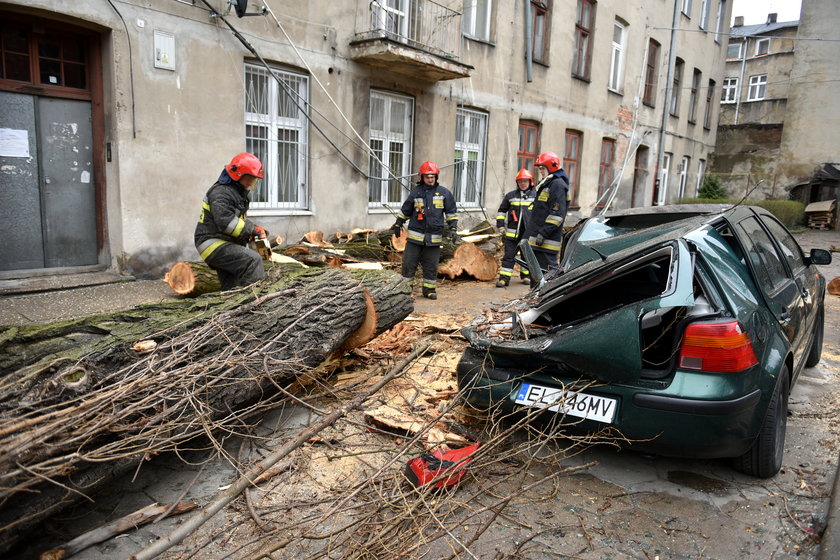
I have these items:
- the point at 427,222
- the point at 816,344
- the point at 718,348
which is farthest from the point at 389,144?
the point at 718,348

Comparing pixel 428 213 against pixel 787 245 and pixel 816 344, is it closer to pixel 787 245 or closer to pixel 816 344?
pixel 787 245

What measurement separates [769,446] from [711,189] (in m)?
25.3

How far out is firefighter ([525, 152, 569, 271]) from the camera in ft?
25.3

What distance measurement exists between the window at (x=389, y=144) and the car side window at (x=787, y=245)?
6723 millimetres

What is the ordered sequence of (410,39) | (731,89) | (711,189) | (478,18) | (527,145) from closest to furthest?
(410,39) < (478,18) < (527,145) < (711,189) < (731,89)

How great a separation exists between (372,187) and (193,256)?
Result: 3840 mm

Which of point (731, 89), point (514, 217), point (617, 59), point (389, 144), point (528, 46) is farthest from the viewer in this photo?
point (731, 89)

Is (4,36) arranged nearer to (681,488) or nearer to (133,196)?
(133,196)

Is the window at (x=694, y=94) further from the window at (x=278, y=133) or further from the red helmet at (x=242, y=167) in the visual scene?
the red helmet at (x=242, y=167)

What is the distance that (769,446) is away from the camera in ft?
10.0

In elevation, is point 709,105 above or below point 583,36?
below

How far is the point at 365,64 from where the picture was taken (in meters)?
9.93

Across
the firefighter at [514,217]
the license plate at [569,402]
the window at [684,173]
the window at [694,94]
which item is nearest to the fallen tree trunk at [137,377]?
the license plate at [569,402]

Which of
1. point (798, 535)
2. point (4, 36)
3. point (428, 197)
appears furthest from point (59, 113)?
point (798, 535)
